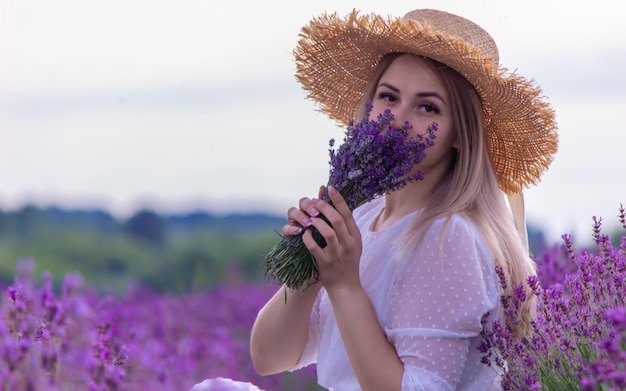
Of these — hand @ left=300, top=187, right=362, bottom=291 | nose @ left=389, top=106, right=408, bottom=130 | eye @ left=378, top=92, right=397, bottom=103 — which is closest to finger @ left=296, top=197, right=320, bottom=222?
hand @ left=300, top=187, right=362, bottom=291

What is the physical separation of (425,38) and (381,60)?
0.42 meters

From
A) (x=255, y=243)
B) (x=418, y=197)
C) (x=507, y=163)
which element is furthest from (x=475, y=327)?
(x=255, y=243)

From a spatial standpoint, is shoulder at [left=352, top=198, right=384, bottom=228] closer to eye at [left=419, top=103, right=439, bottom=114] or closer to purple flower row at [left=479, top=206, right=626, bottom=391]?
eye at [left=419, top=103, right=439, bottom=114]

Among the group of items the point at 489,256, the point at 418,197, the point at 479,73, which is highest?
the point at 479,73

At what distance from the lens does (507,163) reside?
3.76m

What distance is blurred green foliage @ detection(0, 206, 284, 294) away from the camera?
1422 cm

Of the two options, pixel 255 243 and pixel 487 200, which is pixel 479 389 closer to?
pixel 487 200

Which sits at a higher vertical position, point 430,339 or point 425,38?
point 425,38

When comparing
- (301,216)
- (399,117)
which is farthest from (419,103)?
(301,216)

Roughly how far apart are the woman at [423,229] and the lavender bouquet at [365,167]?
75 mm

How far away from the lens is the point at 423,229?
3.26 metres

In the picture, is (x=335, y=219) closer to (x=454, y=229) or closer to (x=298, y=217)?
(x=298, y=217)

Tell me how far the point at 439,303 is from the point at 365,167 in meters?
0.53

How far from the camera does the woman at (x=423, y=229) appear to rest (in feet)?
10.1
